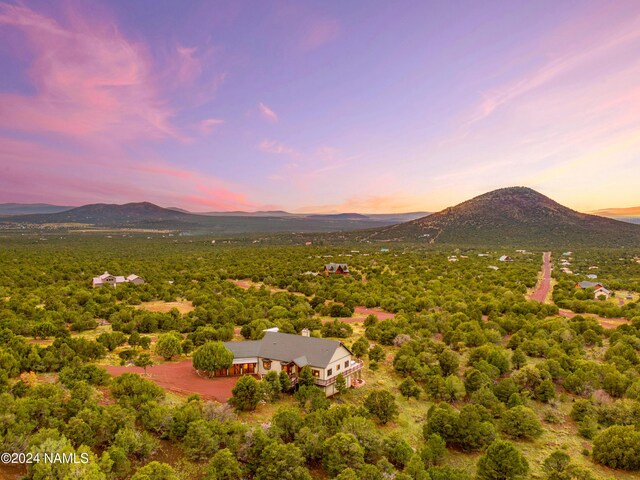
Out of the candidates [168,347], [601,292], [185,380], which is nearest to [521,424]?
[185,380]

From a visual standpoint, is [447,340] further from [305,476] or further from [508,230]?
[508,230]

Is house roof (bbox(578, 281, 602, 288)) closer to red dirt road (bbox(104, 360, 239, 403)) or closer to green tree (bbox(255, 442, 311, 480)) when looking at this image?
red dirt road (bbox(104, 360, 239, 403))

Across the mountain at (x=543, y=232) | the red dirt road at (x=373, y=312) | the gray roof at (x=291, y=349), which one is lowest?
the red dirt road at (x=373, y=312)

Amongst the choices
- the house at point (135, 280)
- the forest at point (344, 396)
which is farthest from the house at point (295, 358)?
the house at point (135, 280)

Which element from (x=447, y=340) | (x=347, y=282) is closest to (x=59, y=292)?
(x=347, y=282)

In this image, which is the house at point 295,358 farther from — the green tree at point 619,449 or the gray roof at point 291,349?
the green tree at point 619,449

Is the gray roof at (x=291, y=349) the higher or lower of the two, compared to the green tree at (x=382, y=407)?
higher
